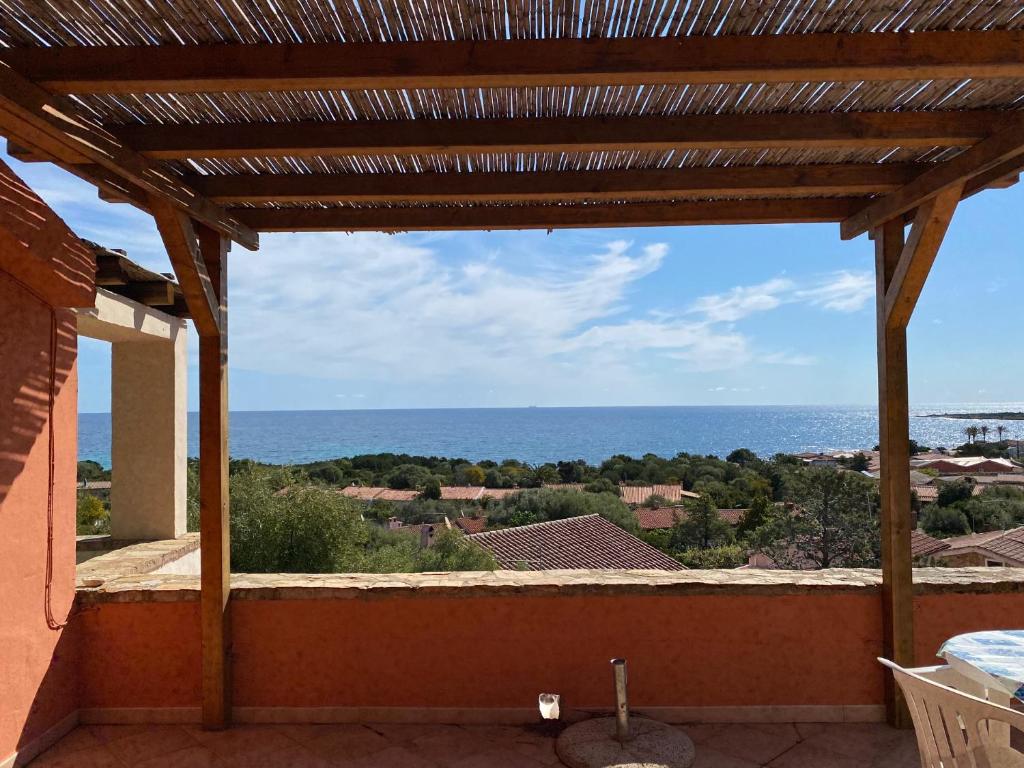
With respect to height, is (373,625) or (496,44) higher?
(496,44)

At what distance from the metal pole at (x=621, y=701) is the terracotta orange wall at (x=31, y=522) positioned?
106 inches

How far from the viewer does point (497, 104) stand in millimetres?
2402

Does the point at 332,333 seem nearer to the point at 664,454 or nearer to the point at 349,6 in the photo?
the point at 664,454

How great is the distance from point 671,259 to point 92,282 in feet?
207

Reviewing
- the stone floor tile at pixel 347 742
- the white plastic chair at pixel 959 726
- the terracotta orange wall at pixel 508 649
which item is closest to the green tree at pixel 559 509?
the terracotta orange wall at pixel 508 649

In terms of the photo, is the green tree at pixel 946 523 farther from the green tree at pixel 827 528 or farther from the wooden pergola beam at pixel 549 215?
the wooden pergola beam at pixel 549 215

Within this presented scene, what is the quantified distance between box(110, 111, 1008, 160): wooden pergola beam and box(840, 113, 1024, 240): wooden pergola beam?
0.23 feet

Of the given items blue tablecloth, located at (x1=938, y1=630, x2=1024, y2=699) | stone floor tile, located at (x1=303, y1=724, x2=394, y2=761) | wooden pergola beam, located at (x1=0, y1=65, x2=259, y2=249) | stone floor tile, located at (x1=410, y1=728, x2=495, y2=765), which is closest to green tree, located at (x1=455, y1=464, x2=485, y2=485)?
stone floor tile, located at (x1=303, y1=724, x2=394, y2=761)

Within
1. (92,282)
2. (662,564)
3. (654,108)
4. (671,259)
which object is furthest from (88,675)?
(671,259)

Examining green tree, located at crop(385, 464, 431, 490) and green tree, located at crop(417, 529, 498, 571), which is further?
green tree, located at crop(385, 464, 431, 490)

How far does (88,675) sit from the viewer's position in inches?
137

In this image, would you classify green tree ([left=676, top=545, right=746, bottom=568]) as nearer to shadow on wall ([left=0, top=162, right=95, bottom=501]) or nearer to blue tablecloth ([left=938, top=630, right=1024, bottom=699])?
blue tablecloth ([left=938, top=630, right=1024, bottom=699])

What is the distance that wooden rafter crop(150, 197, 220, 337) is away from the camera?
290 cm

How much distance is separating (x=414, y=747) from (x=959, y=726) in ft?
7.75
